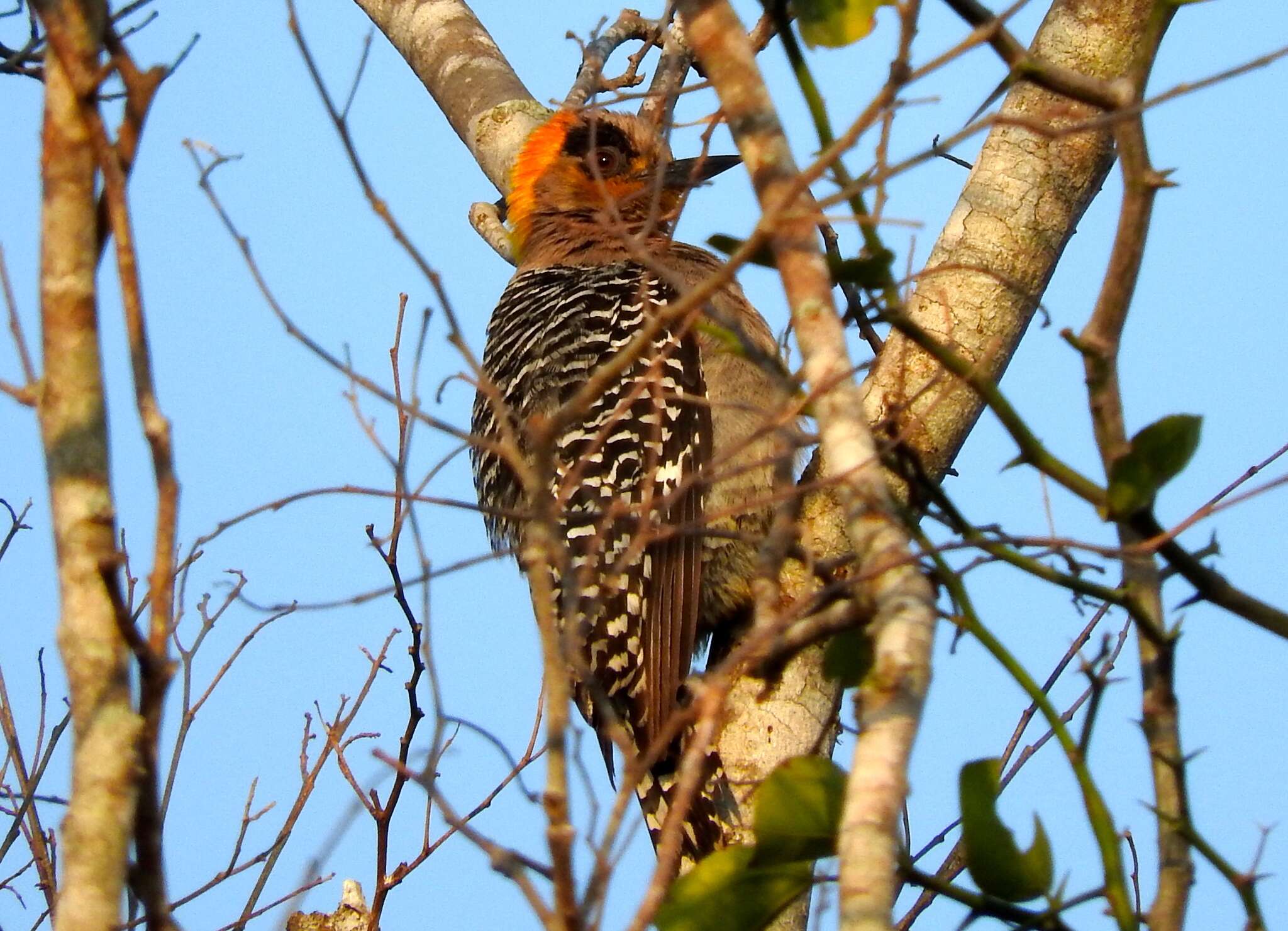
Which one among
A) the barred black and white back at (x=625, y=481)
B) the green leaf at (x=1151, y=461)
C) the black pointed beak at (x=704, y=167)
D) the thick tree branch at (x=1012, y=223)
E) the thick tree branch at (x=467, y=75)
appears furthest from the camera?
the black pointed beak at (x=704, y=167)

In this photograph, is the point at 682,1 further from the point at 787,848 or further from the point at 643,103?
the point at 643,103

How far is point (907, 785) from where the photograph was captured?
5.26ft

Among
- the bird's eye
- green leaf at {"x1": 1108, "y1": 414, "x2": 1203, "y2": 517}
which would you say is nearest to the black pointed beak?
the bird's eye

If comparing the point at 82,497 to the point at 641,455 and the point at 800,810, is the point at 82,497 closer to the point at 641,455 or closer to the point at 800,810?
the point at 800,810

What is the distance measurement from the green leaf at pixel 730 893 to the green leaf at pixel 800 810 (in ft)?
0.07

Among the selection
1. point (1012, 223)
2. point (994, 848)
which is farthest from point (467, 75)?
point (994, 848)

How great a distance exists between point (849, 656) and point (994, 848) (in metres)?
0.32

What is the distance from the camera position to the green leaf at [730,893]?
1.96 meters

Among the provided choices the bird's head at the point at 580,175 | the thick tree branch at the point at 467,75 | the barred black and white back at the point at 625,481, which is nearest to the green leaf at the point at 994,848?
the barred black and white back at the point at 625,481

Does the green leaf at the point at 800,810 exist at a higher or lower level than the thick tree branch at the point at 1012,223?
lower

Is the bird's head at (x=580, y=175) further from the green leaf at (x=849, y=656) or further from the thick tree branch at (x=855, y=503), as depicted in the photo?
the green leaf at (x=849, y=656)

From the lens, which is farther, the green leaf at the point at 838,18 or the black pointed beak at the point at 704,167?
the black pointed beak at the point at 704,167

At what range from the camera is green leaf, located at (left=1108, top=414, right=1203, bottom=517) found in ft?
6.02

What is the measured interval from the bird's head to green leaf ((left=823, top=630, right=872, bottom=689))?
4376mm
